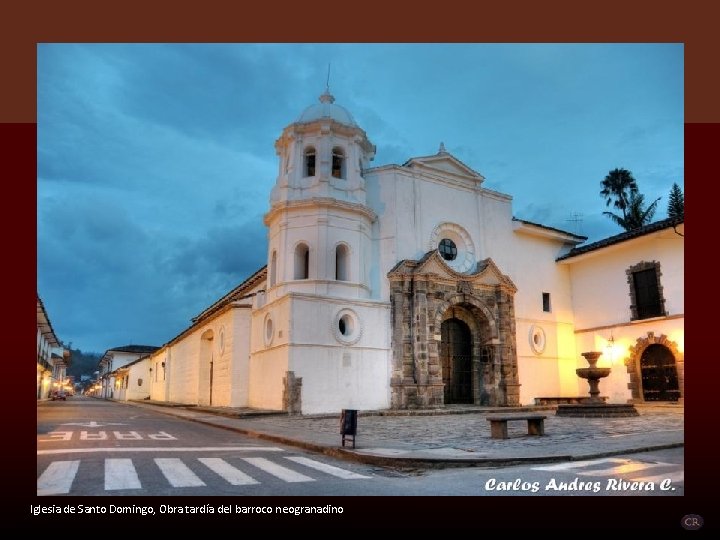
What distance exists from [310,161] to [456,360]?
11.2 meters

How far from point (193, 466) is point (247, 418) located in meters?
11.2

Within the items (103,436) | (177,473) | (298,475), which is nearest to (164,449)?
(177,473)

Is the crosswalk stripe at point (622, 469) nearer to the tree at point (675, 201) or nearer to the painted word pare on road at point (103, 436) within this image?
the painted word pare on road at point (103, 436)

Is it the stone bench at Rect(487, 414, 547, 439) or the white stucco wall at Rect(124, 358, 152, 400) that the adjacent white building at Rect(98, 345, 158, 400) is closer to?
the white stucco wall at Rect(124, 358, 152, 400)

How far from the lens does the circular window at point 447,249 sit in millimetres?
25922

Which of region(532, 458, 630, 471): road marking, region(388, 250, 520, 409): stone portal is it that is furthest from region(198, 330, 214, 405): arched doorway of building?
region(532, 458, 630, 471): road marking

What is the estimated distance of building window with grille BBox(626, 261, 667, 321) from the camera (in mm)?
24484

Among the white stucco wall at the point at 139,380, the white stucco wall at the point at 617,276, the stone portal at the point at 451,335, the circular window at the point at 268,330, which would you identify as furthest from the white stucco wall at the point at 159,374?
the white stucco wall at the point at 617,276

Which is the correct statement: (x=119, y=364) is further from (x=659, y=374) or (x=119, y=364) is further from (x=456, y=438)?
(x=456, y=438)

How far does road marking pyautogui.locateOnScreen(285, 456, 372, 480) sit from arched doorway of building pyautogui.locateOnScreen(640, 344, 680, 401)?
63.4ft

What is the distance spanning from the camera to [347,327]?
2228cm

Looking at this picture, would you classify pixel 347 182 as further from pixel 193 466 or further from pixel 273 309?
pixel 193 466

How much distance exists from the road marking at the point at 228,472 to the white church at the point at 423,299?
11142 millimetres
